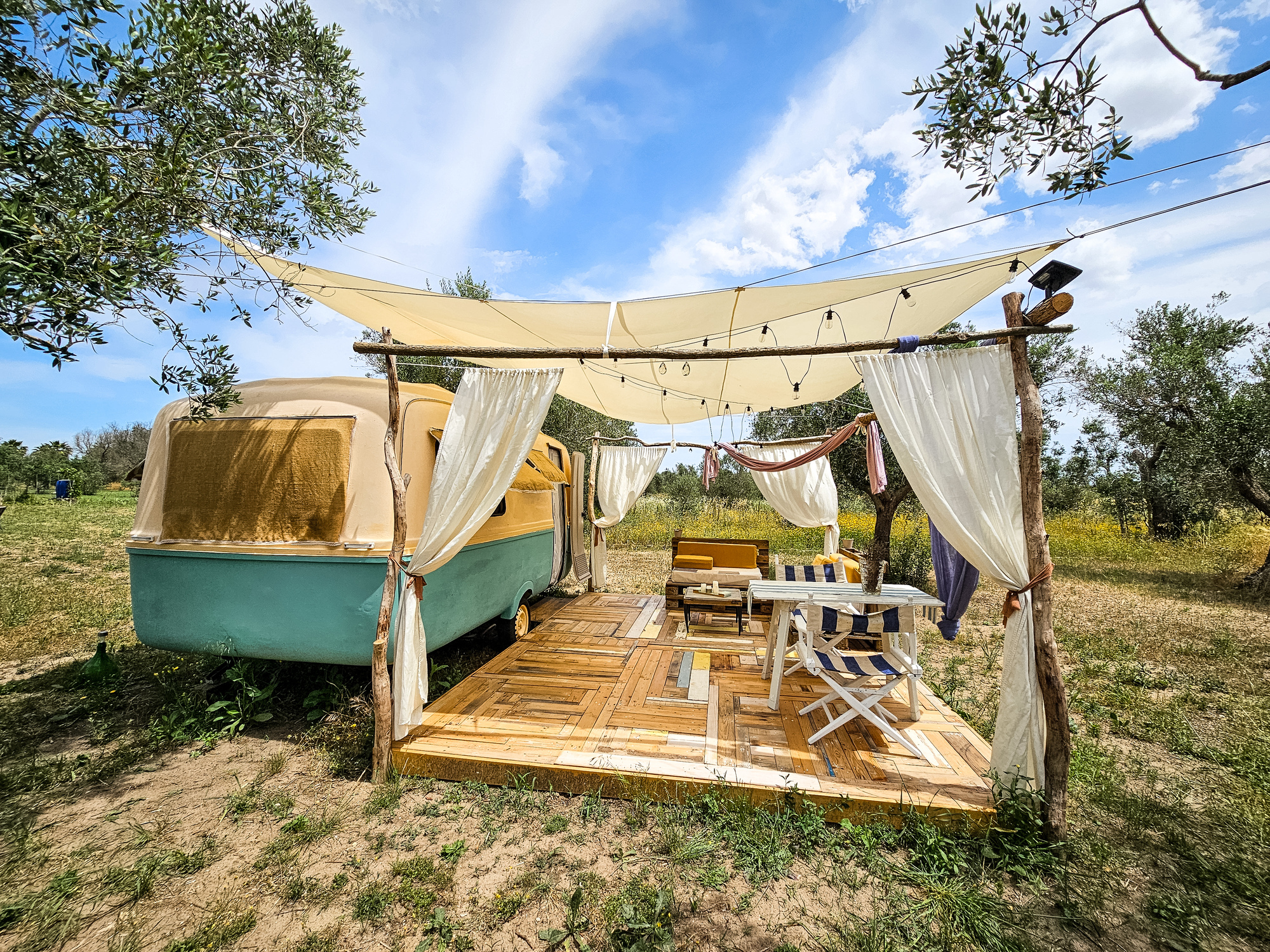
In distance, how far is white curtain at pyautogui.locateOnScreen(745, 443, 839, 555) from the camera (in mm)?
8133

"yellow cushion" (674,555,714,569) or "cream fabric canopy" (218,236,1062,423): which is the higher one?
"cream fabric canopy" (218,236,1062,423)

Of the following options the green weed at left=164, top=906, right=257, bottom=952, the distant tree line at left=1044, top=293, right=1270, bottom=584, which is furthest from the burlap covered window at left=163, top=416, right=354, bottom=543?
the distant tree line at left=1044, top=293, right=1270, bottom=584

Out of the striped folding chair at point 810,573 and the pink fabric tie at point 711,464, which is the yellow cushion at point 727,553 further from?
the striped folding chair at point 810,573

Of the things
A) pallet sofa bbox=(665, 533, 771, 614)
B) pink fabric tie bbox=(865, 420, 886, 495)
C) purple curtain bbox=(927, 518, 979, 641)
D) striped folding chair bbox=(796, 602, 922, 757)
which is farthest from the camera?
pallet sofa bbox=(665, 533, 771, 614)

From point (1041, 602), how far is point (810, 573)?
2.95 meters

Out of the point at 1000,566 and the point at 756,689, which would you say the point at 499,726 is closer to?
the point at 756,689

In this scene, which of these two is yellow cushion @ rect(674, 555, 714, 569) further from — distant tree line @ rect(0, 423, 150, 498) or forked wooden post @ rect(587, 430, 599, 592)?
distant tree line @ rect(0, 423, 150, 498)

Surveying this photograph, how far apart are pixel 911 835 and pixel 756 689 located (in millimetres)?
1846

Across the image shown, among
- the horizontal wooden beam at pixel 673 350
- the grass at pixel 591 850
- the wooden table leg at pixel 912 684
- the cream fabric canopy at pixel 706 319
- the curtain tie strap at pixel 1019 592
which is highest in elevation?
the cream fabric canopy at pixel 706 319

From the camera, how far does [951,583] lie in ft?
13.5

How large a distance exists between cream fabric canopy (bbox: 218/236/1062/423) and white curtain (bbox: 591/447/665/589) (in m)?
1.29

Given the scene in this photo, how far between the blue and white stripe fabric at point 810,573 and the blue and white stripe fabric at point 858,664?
1677 mm

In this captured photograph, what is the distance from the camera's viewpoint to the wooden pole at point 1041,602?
9.04 ft

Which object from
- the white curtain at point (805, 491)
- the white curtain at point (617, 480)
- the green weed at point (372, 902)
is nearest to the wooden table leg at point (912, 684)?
the green weed at point (372, 902)
